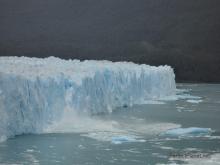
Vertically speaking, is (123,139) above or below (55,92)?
below

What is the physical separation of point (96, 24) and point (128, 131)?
1332 inches

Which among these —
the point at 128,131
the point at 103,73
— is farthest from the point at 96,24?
the point at 128,131

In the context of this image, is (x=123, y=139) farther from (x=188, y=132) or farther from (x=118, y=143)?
(x=188, y=132)

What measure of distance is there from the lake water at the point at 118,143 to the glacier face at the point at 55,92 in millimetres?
232

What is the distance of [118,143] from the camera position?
668 centimetres

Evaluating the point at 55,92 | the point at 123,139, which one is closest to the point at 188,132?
the point at 123,139

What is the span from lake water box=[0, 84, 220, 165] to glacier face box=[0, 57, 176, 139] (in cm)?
23

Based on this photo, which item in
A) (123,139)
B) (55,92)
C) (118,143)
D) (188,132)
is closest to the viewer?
(118,143)

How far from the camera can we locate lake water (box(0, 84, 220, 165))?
5.71 metres

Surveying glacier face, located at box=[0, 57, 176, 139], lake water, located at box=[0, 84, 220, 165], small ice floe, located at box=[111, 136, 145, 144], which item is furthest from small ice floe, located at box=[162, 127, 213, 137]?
glacier face, located at box=[0, 57, 176, 139]

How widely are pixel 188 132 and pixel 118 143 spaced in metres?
1.49

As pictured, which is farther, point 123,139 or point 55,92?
point 55,92

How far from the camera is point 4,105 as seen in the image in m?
6.72

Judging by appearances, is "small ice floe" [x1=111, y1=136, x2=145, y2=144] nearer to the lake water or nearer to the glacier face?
the lake water
